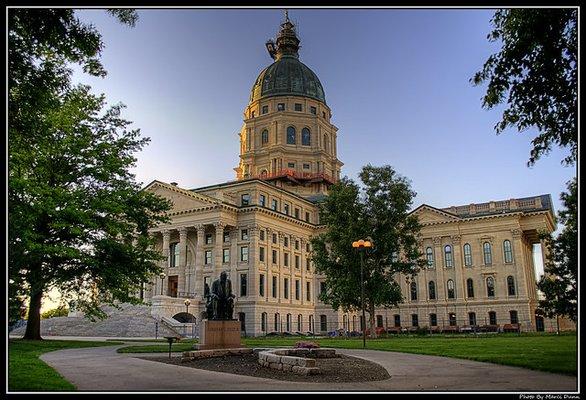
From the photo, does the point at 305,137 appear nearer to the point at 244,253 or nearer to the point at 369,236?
the point at 244,253

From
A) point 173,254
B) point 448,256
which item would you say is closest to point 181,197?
point 173,254

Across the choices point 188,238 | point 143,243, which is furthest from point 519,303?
point 143,243

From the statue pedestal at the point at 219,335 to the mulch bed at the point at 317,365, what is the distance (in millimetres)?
1324

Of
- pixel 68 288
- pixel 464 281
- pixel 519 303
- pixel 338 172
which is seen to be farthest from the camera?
pixel 338 172

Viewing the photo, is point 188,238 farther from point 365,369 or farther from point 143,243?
point 365,369

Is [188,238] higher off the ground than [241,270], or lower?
higher

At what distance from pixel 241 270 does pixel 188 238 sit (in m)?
9.54

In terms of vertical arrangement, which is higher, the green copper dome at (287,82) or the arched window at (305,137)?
the green copper dome at (287,82)

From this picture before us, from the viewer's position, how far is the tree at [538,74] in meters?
12.5

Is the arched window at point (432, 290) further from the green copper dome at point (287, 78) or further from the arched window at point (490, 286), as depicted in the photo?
the green copper dome at point (287, 78)

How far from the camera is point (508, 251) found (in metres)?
66.7

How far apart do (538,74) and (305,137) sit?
249 feet

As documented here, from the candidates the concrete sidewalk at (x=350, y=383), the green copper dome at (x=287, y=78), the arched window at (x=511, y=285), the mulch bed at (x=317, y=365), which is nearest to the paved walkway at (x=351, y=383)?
the concrete sidewalk at (x=350, y=383)

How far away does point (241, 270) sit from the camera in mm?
66000
